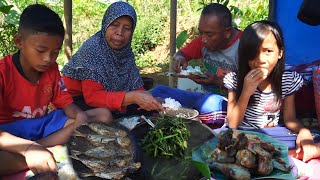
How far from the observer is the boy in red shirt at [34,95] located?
2352 millimetres

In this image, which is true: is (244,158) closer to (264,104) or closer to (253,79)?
(253,79)

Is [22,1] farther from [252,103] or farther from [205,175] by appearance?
[205,175]

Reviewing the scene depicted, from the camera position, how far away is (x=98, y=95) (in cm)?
305

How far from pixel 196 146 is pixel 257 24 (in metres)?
1.01

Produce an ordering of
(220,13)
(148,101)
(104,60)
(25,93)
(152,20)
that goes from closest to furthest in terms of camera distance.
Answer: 1. (25,93)
2. (148,101)
3. (104,60)
4. (220,13)
5. (152,20)

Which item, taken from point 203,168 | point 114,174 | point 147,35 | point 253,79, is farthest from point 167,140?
point 147,35

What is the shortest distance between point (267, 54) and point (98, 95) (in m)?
1.32

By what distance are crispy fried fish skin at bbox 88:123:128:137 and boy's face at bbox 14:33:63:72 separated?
21.3 inches

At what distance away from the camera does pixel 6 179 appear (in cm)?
235

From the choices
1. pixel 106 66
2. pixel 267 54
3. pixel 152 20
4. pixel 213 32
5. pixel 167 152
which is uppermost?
pixel 152 20

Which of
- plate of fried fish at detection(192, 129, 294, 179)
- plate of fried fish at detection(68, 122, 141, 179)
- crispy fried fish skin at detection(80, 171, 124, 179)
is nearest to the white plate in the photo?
plate of fried fish at detection(192, 129, 294, 179)

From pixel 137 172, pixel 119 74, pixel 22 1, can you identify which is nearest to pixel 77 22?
pixel 22 1

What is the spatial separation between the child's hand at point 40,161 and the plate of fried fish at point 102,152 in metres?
0.11

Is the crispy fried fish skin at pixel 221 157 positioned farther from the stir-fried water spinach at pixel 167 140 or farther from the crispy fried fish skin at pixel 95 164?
the crispy fried fish skin at pixel 95 164
